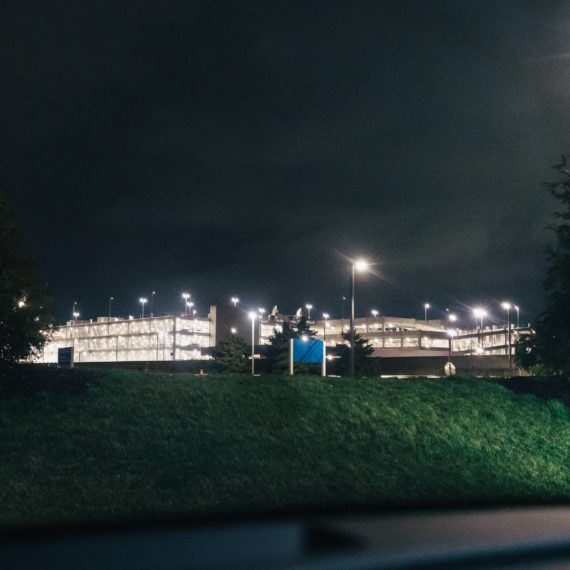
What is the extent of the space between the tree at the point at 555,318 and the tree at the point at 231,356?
3475 cm

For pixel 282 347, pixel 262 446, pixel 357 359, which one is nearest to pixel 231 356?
pixel 282 347

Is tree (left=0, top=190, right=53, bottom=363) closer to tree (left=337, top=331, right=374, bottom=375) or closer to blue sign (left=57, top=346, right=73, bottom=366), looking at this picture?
blue sign (left=57, top=346, right=73, bottom=366)

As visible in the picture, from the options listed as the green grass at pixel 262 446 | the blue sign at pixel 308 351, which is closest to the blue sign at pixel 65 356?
the green grass at pixel 262 446

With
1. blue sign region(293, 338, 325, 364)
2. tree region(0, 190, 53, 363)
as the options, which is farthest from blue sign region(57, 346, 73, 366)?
blue sign region(293, 338, 325, 364)

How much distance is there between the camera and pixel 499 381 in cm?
2364

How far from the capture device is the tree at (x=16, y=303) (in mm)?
22594

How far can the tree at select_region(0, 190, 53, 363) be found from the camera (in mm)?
22594

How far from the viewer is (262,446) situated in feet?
49.4

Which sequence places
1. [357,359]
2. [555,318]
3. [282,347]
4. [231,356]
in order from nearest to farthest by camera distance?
[555,318], [357,359], [282,347], [231,356]

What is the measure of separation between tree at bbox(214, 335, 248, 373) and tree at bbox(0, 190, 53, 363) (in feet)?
77.6

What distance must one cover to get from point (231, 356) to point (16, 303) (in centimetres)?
3393

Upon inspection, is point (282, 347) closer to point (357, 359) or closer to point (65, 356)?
point (357, 359)

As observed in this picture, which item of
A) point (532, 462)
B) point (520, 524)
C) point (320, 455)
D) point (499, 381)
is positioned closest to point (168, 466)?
point (320, 455)

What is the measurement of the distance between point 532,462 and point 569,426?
3.51m
